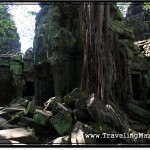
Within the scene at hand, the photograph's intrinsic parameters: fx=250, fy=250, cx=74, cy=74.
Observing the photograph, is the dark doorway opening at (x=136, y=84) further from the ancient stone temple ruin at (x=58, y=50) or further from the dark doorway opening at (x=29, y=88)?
the dark doorway opening at (x=29, y=88)

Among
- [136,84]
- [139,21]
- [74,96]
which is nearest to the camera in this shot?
[74,96]

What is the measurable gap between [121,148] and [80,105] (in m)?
1.48

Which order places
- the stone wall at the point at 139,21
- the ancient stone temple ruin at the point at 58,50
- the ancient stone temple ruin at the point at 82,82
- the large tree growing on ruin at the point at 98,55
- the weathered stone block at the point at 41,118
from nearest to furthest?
the ancient stone temple ruin at the point at 82,82 < the weathered stone block at the point at 41,118 < the large tree growing on ruin at the point at 98,55 < the ancient stone temple ruin at the point at 58,50 < the stone wall at the point at 139,21

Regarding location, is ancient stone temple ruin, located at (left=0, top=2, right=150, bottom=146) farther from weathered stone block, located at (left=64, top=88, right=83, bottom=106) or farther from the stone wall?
the stone wall

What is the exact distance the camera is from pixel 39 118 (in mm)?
4695

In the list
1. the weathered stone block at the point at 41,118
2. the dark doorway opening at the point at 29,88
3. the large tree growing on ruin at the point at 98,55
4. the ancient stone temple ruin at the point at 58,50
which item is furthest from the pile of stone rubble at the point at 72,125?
the dark doorway opening at the point at 29,88

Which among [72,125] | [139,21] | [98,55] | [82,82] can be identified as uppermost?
[139,21]

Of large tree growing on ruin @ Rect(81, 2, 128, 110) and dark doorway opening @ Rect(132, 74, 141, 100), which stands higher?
large tree growing on ruin @ Rect(81, 2, 128, 110)

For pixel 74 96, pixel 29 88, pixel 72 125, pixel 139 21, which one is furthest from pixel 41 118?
pixel 29 88

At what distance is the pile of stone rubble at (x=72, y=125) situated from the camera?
3.66 metres

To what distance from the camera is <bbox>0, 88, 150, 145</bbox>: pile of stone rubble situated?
366 cm

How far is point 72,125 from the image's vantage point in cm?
434

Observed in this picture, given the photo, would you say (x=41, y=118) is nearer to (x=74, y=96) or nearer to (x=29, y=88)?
(x=74, y=96)

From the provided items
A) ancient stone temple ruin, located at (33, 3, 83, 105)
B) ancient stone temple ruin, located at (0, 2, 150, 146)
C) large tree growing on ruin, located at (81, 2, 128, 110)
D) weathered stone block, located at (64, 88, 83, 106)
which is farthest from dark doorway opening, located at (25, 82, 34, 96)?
weathered stone block, located at (64, 88, 83, 106)
